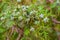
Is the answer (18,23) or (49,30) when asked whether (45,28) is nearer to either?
(49,30)

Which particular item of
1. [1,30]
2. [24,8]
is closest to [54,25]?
[24,8]

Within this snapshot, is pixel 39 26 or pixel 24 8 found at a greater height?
pixel 24 8

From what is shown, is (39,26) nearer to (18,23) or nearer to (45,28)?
(45,28)

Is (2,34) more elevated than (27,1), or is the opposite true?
(27,1)

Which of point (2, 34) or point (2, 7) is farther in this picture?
point (2, 7)

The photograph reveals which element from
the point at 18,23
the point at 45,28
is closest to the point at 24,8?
the point at 18,23

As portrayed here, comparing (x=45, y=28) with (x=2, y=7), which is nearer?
(x=45, y=28)

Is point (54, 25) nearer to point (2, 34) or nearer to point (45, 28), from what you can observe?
point (45, 28)
